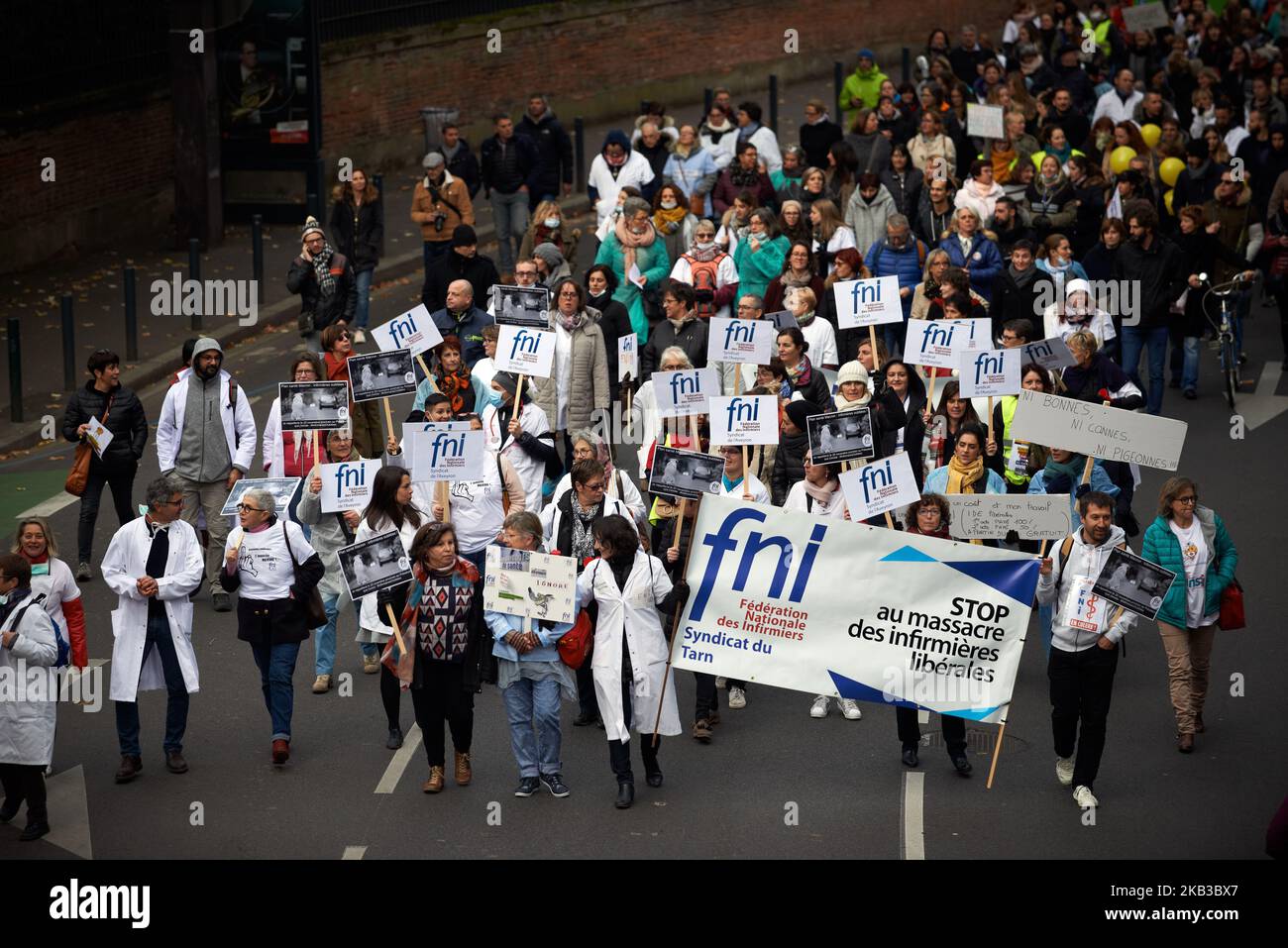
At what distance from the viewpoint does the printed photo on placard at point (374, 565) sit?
10484mm

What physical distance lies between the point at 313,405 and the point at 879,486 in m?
3.76

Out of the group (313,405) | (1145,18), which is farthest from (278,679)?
(1145,18)

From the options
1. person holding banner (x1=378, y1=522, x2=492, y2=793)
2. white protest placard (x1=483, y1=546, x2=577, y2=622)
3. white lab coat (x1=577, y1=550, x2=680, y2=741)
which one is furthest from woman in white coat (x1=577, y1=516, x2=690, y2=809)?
person holding banner (x1=378, y1=522, x2=492, y2=793)

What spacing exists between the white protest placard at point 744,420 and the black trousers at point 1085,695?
2462mm

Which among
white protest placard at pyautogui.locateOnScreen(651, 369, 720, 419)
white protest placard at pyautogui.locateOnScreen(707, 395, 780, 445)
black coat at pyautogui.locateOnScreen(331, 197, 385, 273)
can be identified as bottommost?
white protest placard at pyautogui.locateOnScreen(707, 395, 780, 445)

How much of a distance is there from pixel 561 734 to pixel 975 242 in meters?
7.05

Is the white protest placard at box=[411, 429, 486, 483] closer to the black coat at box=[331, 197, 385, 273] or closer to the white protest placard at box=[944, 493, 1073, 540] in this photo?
the white protest placard at box=[944, 493, 1073, 540]

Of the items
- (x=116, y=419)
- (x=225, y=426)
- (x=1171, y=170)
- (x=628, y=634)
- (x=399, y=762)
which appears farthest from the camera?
(x=1171, y=170)

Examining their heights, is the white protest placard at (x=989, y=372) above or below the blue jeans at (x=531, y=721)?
above

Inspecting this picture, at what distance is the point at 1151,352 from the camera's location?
669 inches

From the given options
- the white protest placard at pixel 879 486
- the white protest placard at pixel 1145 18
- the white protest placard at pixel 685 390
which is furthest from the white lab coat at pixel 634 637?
the white protest placard at pixel 1145 18

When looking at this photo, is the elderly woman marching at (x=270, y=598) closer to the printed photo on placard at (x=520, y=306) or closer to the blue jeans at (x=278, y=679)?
the blue jeans at (x=278, y=679)

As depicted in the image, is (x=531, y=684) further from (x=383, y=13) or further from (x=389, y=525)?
(x=383, y=13)

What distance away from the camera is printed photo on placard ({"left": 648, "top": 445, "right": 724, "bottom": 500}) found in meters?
11.3
